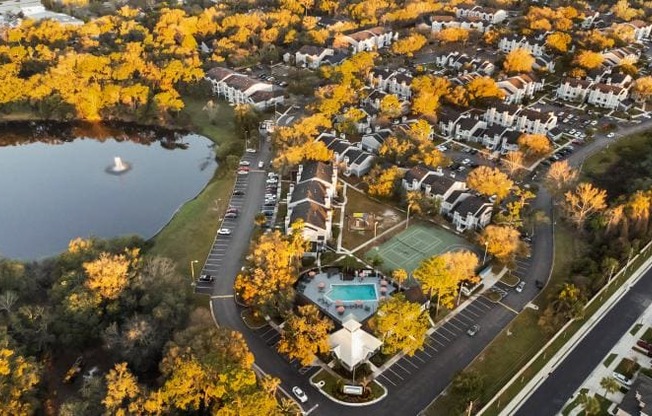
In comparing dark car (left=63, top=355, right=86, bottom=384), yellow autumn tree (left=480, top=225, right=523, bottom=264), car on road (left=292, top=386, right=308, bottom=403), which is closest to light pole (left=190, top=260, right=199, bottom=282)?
dark car (left=63, top=355, right=86, bottom=384)

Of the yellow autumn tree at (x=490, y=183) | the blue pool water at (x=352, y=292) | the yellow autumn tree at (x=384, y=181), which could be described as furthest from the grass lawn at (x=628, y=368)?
the yellow autumn tree at (x=384, y=181)

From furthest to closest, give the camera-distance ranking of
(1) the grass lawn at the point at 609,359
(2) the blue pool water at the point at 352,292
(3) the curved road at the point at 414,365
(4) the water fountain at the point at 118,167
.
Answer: (4) the water fountain at the point at 118,167
(2) the blue pool water at the point at 352,292
(1) the grass lawn at the point at 609,359
(3) the curved road at the point at 414,365

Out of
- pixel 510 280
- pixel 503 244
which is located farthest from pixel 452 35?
pixel 510 280

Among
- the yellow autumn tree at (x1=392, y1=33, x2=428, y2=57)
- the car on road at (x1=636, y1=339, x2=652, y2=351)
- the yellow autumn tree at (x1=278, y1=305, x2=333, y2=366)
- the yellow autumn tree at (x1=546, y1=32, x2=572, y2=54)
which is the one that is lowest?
the car on road at (x1=636, y1=339, x2=652, y2=351)

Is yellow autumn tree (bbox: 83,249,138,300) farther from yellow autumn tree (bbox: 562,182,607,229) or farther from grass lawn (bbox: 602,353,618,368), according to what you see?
yellow autumn tree (bbox: 562,182,607,229)

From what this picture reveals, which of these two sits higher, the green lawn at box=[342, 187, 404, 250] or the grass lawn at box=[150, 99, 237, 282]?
the green lawn at box=[342, 187, 404, 250]

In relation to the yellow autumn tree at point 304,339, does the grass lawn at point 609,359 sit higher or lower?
lower

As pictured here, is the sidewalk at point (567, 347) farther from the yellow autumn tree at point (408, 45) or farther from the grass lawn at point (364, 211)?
the yellow autumn tree at point (408, 45)

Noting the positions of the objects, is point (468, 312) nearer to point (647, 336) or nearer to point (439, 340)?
point (439, 340)

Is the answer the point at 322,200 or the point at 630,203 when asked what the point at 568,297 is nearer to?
the point at 630,203
